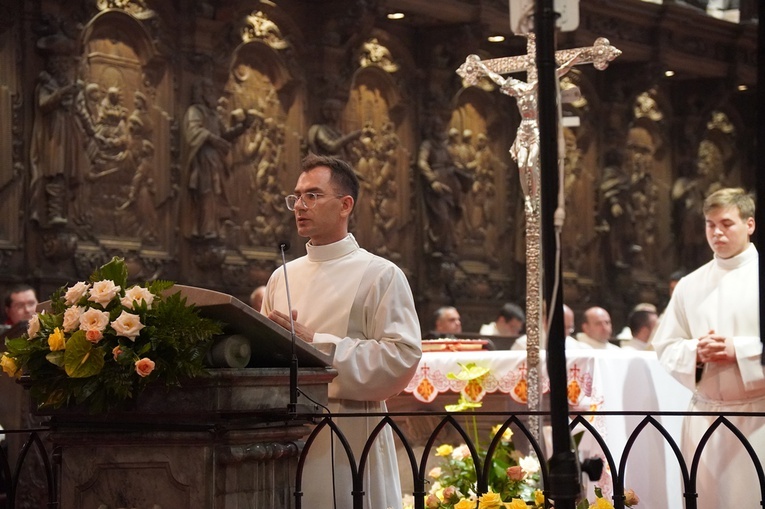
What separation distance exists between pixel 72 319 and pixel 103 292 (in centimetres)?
11

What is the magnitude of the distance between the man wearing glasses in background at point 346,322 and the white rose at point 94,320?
696mm

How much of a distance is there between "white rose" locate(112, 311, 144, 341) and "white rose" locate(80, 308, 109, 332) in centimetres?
4

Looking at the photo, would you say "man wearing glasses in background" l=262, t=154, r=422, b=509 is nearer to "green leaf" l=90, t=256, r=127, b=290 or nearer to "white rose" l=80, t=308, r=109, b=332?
"green leaf" l=90, t=256, r=127, b=290

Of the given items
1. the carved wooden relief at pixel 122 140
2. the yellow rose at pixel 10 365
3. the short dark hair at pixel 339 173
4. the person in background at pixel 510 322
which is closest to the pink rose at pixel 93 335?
the yellow rose at pixel 10 365

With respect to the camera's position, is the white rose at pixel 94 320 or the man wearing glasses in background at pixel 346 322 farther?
the man wearing glasses in background at pixel 346 322

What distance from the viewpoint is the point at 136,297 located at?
3.36 meters

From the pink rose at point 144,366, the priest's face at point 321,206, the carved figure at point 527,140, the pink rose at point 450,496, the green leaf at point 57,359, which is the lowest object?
the pink rose at point 450,496

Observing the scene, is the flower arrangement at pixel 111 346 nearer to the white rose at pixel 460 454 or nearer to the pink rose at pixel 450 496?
the pink rose at pixel 450 496

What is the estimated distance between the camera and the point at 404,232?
13.5 m

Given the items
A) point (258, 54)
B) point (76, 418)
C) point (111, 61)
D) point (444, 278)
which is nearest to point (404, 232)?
point (444, 278)

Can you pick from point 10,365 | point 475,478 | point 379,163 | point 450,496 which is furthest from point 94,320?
point 379,163

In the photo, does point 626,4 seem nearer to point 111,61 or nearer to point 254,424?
point 111,61

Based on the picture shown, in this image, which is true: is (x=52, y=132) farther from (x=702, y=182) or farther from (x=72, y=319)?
(x=702, y=182)

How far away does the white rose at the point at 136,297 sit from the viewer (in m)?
3.34
